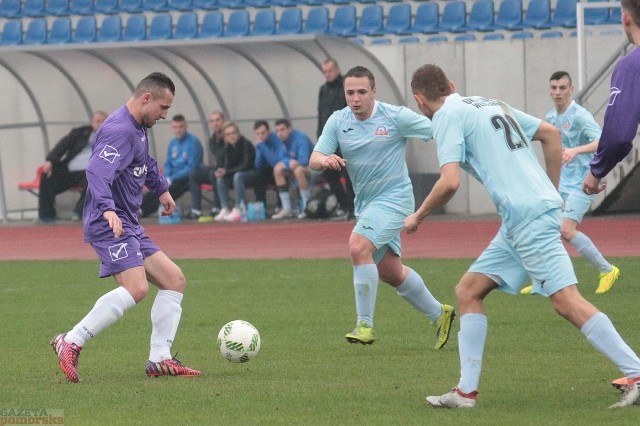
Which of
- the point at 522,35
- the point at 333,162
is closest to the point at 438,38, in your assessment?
the point at 522,35

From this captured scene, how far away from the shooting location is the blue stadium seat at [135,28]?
93.8 ft

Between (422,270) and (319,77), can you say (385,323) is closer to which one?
(422,270)

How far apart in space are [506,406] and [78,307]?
620 centimetres

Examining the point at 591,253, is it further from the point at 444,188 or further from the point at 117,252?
the point at 444,188

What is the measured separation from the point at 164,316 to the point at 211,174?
50.6ft

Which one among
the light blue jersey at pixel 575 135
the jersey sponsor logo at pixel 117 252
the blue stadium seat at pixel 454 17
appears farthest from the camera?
the blue stadium seat at pixel 454 17

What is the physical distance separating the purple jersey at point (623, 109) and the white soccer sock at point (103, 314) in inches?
122

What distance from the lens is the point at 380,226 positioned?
31.1 ft

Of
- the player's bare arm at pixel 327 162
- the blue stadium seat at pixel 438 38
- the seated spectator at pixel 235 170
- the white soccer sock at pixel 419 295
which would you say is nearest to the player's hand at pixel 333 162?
the player's bare arm at pixel 327 162

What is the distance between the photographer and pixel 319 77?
23734 millimetres

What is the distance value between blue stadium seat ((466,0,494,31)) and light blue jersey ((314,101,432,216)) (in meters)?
15.8

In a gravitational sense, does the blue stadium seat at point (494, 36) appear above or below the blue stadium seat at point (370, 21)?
below

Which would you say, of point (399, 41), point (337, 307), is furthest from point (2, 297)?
point (399, 41)

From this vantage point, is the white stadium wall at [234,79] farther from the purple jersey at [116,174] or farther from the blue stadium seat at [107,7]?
the purple jersey at [116,174]
